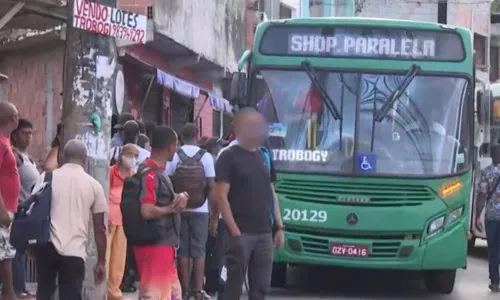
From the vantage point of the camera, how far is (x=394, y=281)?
44.7 ft

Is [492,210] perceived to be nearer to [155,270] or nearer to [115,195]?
[115,195]

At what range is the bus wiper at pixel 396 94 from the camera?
11406 mm

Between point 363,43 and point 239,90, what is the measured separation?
155 cm

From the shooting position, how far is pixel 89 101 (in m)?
8.66

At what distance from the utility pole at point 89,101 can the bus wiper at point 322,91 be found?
3373 millimetres

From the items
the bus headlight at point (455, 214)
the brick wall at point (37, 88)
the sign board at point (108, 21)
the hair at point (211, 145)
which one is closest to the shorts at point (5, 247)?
the sign board at point (108, 21)

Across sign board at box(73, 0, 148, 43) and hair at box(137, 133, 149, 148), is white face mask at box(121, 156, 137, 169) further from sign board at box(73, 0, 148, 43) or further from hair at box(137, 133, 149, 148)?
sign board at box(73, 0, 148, 43)

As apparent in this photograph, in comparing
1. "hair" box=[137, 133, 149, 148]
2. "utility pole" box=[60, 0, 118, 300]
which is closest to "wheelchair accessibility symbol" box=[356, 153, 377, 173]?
"hair" box=[137, 133, 149, 148]

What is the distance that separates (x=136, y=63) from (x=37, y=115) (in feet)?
9.93

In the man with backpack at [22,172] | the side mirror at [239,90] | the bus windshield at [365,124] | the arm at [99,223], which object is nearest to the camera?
the arm at [99,223]

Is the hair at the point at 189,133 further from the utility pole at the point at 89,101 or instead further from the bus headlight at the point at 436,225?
the bus headlight at the point at 436,225

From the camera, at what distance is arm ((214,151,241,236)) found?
8188mm

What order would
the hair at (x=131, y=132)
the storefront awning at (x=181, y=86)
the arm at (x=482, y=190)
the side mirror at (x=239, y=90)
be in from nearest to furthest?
the hair at (x=131, y=132) < the side mirror at (x=239, y=90) < the arm at (x=482, y=190) < the storefront awning at (x=181, y=86)

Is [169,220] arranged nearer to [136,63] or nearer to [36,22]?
[36,22]
